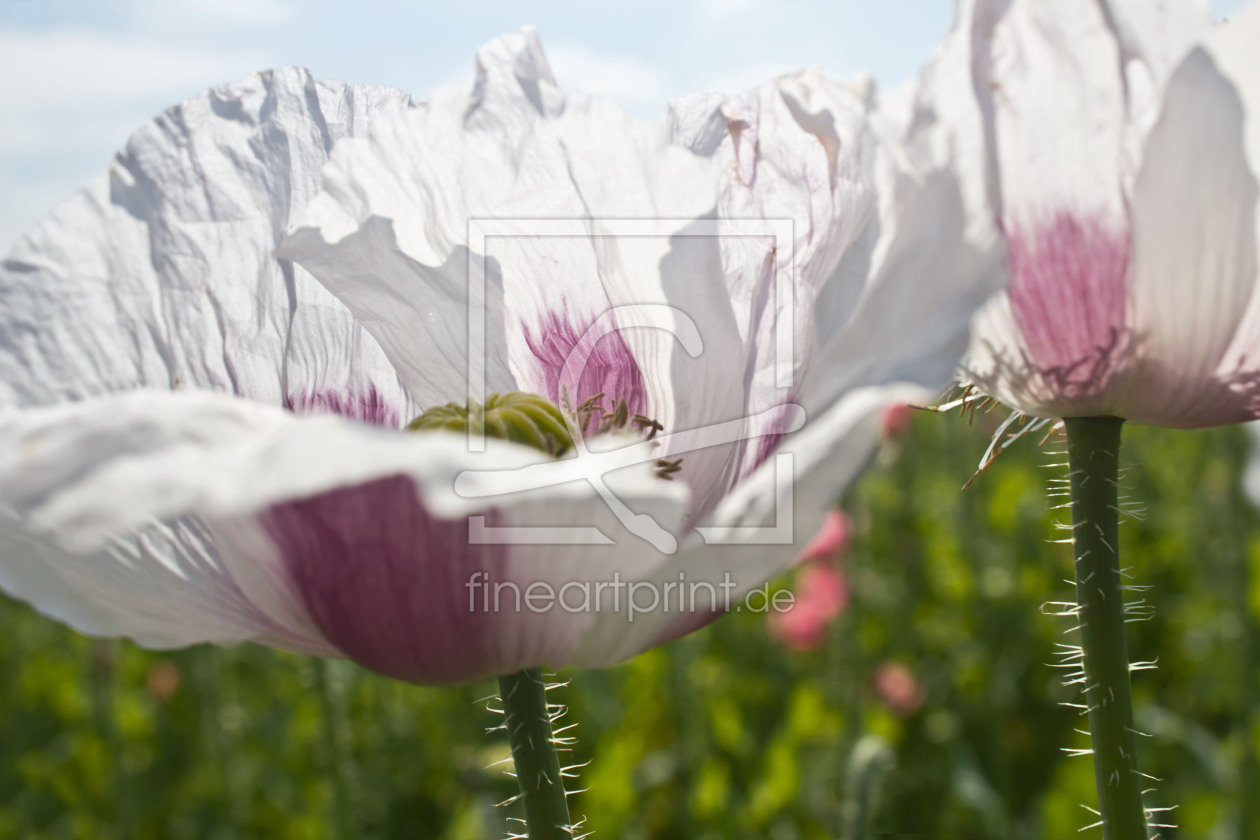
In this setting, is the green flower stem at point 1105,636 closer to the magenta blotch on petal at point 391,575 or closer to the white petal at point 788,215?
the white petal at point 788,215

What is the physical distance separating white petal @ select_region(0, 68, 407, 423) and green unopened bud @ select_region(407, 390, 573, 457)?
0.44ft

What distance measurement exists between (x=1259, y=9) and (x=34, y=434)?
521 mm

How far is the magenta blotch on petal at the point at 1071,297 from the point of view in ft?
1.74

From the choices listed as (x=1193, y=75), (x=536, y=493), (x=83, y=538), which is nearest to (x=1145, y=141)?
(x=1193, y=75)

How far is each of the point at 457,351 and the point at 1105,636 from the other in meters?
0.42

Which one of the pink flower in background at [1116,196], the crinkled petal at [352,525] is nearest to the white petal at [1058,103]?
the pink flower in background at [1116,196]

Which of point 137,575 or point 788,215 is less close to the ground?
point 788,215

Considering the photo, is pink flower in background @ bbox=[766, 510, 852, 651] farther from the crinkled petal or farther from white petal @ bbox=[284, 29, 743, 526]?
the crinkled petal

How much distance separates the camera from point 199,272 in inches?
26.6

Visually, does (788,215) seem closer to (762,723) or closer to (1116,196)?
(1116,196)

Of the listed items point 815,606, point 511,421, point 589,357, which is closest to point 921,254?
point 511,421

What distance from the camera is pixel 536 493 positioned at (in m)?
0.38

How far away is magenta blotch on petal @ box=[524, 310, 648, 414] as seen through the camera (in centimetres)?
74

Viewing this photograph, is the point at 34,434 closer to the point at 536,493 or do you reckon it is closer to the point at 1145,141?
the point at 536,493
